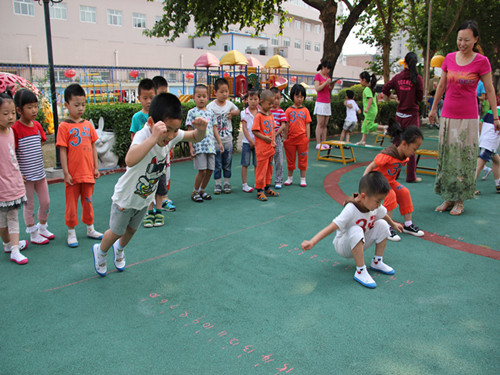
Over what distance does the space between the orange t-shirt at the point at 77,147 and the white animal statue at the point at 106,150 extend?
3507 millimetres

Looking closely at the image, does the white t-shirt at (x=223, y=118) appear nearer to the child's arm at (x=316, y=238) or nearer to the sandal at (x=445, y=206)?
the sandal at (x=445, y=206)

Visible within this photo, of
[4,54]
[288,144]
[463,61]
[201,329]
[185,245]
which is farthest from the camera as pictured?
[4,54]

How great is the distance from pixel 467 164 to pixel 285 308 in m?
3.51

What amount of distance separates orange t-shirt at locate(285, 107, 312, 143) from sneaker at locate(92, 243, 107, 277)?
4.10 metres

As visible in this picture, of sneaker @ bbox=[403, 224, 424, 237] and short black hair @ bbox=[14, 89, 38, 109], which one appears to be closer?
short black hair @ bbox=[14, 89, 38, 109]

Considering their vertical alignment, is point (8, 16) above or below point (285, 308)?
above

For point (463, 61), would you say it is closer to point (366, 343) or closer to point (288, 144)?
point (288, 144)

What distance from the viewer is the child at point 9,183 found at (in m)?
3.68

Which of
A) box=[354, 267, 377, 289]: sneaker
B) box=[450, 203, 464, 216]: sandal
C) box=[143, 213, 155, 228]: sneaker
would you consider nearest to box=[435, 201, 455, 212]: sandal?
box=[450, 203, 464, 216]: sandal

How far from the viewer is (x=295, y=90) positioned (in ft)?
23.1

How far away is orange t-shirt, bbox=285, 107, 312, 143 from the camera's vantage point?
6.84 meters

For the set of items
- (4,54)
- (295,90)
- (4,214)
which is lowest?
(4,214)

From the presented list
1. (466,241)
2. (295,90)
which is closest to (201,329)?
(466,241)

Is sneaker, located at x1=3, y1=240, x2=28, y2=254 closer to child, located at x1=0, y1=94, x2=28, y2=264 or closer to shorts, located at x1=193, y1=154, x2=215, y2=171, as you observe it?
child, located at x1=0, y1=94, x2=28, y2=264
